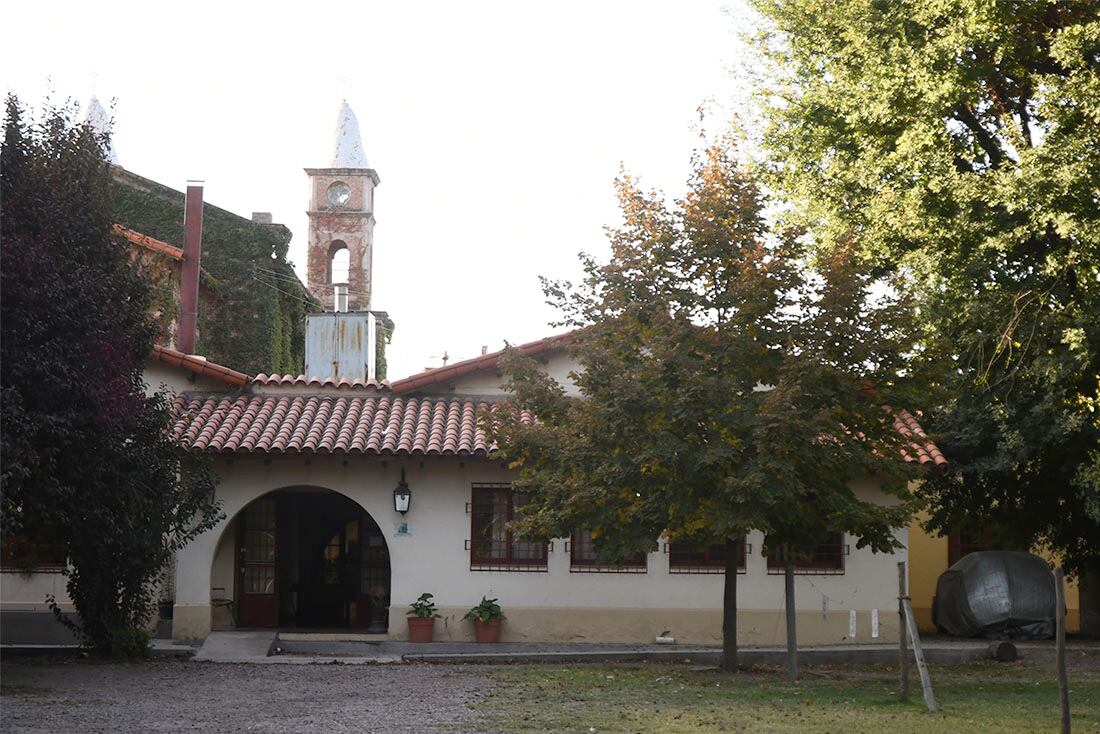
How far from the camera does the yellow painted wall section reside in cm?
2478

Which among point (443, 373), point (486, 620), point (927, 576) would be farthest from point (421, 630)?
point (927, 576)

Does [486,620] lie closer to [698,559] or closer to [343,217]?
[698,559]

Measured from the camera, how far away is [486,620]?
2066cm

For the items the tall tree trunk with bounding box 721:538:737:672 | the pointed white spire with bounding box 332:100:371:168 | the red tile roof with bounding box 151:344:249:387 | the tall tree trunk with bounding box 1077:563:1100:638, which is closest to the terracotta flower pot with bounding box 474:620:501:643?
the tall tree trunk with bounding box 721:538:737:672

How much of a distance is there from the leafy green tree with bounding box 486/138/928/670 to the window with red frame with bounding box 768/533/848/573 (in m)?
5.00

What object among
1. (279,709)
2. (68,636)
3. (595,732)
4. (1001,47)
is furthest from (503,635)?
(1001,47)

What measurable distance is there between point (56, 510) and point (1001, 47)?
48.6ft

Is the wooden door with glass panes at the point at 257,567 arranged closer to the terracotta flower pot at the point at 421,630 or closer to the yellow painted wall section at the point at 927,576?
the terracotta flower pot at the point at 421,630

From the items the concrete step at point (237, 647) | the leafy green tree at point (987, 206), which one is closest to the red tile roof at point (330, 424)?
the concrete step at point (237, 647)

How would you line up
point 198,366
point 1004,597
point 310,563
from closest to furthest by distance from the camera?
point 198,366 < point 1004,597 < point 310,563

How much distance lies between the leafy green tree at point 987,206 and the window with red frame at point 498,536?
22.3 feet

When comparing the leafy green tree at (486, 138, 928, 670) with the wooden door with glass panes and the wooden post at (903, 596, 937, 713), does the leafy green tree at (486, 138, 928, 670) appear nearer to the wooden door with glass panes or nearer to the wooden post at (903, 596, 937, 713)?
the wooden post at (903, 596, 937, 713)

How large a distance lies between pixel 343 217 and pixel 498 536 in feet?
83.5

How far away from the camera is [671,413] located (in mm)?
15258
